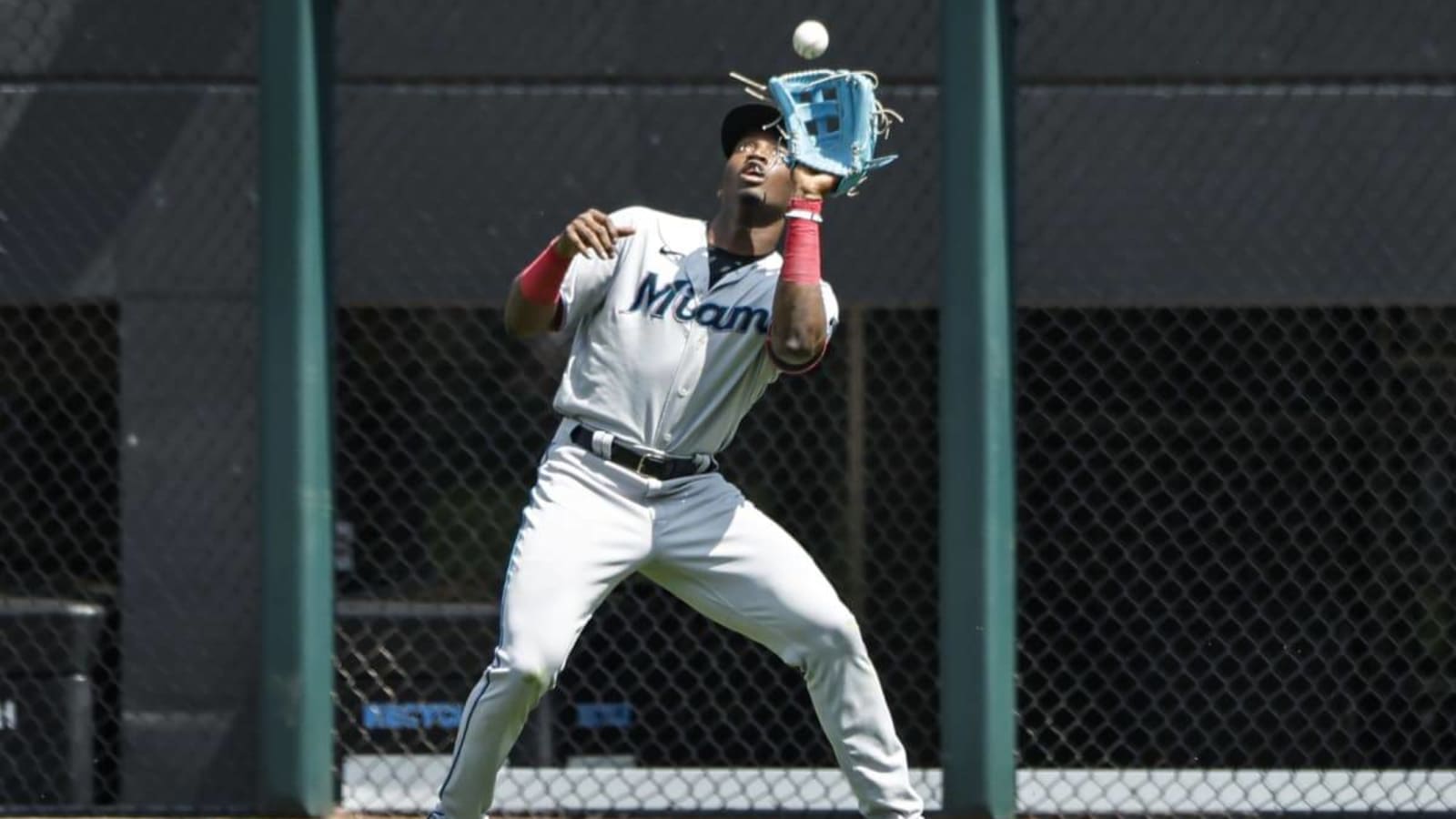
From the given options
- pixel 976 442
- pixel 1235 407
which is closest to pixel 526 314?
pixel 976 442

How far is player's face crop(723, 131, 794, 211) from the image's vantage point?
470cm

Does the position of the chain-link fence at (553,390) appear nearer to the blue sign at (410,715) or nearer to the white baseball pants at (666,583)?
the blue sign at (410,715)

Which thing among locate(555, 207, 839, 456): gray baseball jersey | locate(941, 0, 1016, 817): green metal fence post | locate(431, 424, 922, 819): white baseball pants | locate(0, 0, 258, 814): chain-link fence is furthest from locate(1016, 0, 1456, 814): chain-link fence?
locate(0, 0, 258, 814): chain-link fence

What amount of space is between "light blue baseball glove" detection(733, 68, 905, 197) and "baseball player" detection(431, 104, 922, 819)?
0.16 feet

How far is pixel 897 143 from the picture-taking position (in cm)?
649

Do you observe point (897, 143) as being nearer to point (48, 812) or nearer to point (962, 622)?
point (962, 622)

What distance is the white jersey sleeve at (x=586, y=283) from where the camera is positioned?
4691mm

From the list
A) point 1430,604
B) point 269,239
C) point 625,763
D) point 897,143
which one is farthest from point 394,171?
point 1430,604

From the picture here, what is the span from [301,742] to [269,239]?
1532 millimetres

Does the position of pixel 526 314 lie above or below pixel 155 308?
below

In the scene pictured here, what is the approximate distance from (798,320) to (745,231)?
38cm

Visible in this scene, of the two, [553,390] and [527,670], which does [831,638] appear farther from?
[553,390]

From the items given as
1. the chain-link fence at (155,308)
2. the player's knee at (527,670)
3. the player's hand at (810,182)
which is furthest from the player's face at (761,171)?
the chain-link fence at (155,308)

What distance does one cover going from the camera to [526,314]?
4.62 m
